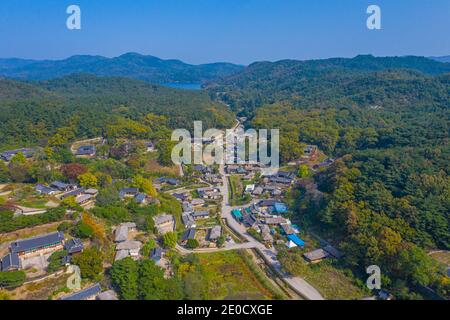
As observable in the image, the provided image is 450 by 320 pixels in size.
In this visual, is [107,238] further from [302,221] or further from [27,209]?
[302,221]

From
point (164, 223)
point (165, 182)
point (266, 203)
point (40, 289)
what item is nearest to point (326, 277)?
point (266, 203)

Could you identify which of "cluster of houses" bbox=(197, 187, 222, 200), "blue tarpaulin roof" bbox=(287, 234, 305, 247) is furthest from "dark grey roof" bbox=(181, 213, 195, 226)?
"blue tarpaulin roof" bbox=(287, 234, 305, 247)

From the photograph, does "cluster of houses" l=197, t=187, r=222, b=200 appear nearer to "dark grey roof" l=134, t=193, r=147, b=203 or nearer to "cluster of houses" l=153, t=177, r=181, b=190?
"cluster of houses" l=153, t=177, r=181, b=190

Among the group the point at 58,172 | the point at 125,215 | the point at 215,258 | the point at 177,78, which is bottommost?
the point at 215,258

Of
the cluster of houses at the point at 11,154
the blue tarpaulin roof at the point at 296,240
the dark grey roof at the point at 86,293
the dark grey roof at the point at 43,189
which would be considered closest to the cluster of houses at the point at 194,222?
the blue tarpaulin roof at the point at 296,240
